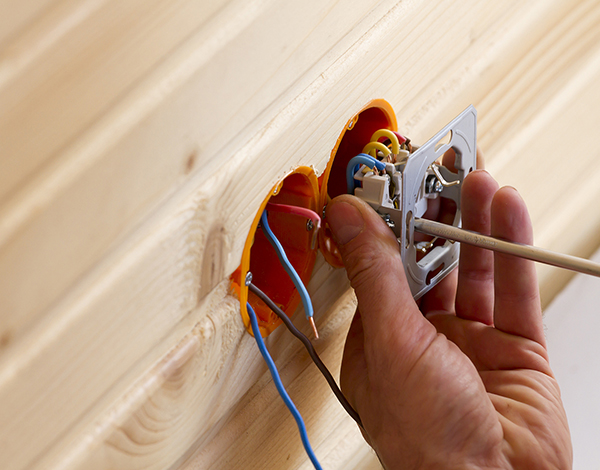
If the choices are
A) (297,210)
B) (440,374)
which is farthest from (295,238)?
(440,374)

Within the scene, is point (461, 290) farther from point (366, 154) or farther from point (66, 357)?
point (66, 357)

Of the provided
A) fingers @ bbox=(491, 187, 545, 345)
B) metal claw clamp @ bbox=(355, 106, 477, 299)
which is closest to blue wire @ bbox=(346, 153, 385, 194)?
metal claw clamp @ bbox=(355, 106, 477, 299)

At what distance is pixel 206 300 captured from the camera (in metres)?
0.49

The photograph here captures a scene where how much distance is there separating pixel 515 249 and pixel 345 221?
0.50 feet

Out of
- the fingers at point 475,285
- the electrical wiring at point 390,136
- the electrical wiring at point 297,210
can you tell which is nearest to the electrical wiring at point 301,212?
the electrical wiring at point 297,210

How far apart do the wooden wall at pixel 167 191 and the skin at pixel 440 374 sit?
9cm

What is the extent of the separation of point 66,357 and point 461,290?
48cm

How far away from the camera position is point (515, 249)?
1.68 feet

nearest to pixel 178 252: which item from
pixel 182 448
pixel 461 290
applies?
pixel 182 448

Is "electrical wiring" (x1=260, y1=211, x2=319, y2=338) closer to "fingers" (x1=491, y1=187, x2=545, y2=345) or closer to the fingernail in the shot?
the fingernail

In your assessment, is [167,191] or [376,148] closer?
[167,191]

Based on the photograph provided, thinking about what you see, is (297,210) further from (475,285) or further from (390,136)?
(475,285)

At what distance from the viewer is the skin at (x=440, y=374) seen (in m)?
0.53

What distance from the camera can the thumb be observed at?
1.75 ft
